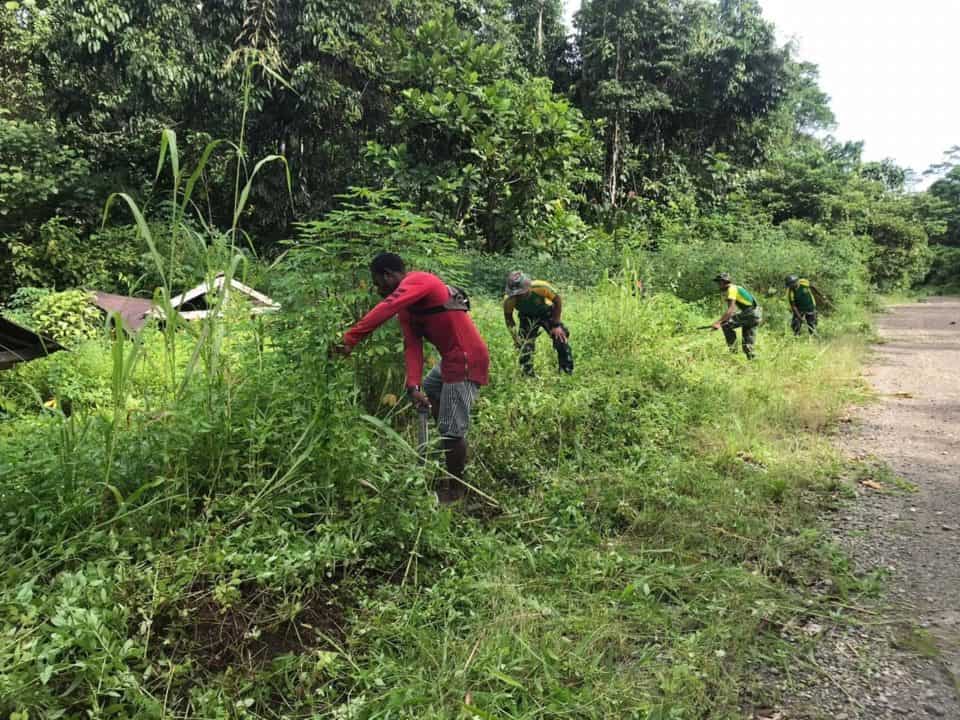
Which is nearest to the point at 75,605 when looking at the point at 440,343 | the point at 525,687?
the point at 525,687

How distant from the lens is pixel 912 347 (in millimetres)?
12109

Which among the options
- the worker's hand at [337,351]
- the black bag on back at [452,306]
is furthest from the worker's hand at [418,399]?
the worker's hand at [337,351]

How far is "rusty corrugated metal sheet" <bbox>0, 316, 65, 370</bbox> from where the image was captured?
5031 millimetres

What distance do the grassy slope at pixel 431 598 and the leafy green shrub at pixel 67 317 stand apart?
6390 millimetres

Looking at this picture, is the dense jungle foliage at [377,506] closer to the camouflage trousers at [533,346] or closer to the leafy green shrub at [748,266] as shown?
the camouflage trousers at [533,346]

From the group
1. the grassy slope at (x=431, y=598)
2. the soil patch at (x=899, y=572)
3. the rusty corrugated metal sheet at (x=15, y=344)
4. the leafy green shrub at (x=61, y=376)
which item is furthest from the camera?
the leafy green shrub at (x=61, y=376)

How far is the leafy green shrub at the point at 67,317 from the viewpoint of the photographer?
Result: 8.33 m

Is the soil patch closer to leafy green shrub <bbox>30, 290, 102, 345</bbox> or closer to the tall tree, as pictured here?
leafy green shrub <bbox>30, 290, 102, 345</bbox>

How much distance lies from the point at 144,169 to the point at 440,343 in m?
15.9

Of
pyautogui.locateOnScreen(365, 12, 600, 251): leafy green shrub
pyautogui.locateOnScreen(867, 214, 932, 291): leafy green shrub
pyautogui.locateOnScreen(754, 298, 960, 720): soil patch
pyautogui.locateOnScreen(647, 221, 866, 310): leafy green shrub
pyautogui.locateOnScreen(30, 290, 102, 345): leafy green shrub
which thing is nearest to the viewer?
pyautogui.locateOnScreen(754, 298, 960, 720): soil patch

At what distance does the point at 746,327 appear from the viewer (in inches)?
352

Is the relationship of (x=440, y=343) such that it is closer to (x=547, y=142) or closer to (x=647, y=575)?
(x=647, y=575)

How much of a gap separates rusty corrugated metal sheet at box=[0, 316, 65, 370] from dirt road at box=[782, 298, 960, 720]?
18.4ft

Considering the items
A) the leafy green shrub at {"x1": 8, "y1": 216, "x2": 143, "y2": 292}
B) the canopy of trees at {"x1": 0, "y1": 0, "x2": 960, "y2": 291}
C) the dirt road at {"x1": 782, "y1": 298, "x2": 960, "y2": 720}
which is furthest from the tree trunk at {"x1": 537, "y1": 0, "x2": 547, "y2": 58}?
the dirt road at {"x1": 782, "y1": 298, "x2": 960, "y2": 720}
